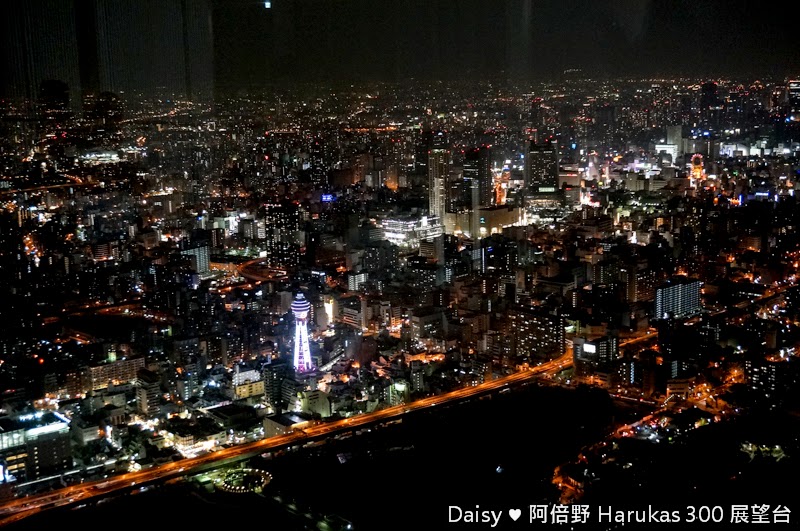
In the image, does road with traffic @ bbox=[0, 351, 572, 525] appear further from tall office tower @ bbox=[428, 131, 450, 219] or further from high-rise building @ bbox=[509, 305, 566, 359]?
tall office tower @ bbox=[428, 131, 450, 219]

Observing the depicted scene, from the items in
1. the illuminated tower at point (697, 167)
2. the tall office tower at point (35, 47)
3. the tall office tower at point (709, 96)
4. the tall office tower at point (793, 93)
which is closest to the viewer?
the tall office tower at point (35, 47)

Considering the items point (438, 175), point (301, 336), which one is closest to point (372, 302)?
point (301, 336)

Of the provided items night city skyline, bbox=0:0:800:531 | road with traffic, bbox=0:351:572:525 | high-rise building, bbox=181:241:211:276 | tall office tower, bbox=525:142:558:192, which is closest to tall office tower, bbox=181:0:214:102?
night city skyline, bbox=0:0:800:531

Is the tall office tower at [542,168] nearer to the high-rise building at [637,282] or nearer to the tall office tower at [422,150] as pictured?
the tall office tower at [422,150]

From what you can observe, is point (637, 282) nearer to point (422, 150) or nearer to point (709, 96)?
point (709, 96)

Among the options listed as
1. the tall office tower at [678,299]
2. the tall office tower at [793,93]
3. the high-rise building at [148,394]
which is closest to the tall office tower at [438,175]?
the tall office tower at [678,299]
